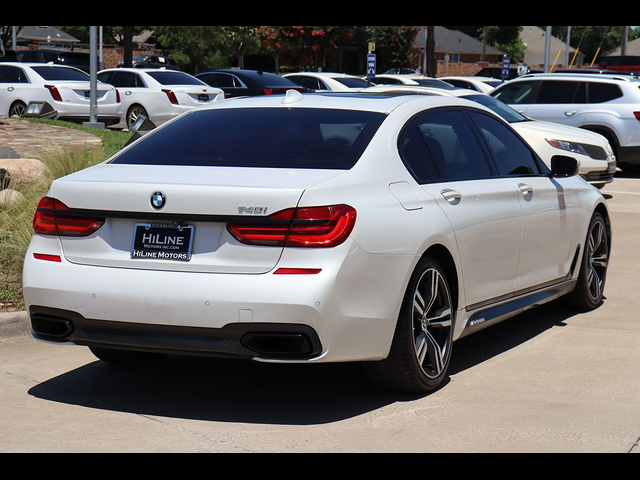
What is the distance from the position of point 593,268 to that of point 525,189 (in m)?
1.53

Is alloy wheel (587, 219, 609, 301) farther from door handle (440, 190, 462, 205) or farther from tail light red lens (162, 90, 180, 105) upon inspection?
tail light red lens (162, 90, 180, 105)

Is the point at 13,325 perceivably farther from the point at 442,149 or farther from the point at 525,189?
the point at 525,189

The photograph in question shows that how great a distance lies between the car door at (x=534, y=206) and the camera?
21.8 ft

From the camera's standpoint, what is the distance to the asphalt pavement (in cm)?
479

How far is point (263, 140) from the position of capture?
5645 mm

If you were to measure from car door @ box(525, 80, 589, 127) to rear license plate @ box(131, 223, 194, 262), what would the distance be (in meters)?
14.7

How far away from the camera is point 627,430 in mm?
5004

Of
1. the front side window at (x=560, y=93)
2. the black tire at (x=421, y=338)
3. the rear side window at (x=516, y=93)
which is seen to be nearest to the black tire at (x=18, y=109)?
the rear side window at (x=516, y=93)

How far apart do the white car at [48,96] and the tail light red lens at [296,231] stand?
1800cm

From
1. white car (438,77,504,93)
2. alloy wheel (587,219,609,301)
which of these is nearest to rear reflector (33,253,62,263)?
alloy wheel (587,219,609,301)

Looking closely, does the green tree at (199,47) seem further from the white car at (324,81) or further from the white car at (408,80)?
the white car at (324,81)

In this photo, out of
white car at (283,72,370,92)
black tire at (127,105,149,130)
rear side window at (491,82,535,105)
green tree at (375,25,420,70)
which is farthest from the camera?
green tree at (375,25,420,70)

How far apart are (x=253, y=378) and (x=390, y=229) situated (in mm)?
1363
